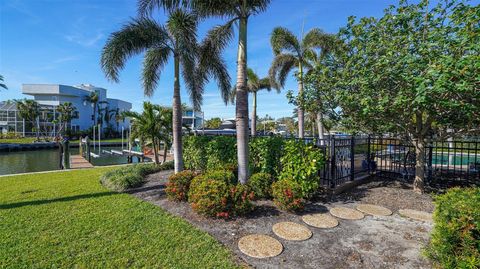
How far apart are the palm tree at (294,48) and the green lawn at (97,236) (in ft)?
35.5

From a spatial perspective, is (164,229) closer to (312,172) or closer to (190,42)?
(312,172)

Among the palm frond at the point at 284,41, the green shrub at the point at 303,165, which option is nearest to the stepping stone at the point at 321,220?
the green shrub at the point at 303,165

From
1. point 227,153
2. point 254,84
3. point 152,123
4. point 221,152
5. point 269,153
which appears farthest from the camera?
point 254,84

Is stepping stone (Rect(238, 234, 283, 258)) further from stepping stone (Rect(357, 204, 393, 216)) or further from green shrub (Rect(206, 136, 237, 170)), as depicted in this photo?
green shrub (Rect(206, 136, 237, 170))

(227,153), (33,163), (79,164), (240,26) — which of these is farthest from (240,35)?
(33,163)

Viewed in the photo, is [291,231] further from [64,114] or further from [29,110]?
[64,114]

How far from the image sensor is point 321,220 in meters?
4.53

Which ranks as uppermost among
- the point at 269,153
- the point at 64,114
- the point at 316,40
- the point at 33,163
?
the point at 316,40

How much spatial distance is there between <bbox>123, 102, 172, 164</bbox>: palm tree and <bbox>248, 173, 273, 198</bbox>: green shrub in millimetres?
6258

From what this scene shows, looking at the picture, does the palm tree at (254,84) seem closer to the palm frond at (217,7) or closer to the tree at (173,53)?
the tree at (173,53)

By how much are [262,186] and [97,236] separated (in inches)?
138

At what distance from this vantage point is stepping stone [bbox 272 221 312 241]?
3852 mm

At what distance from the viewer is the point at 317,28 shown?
14.1 meters

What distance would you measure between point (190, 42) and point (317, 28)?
9.63 metres
